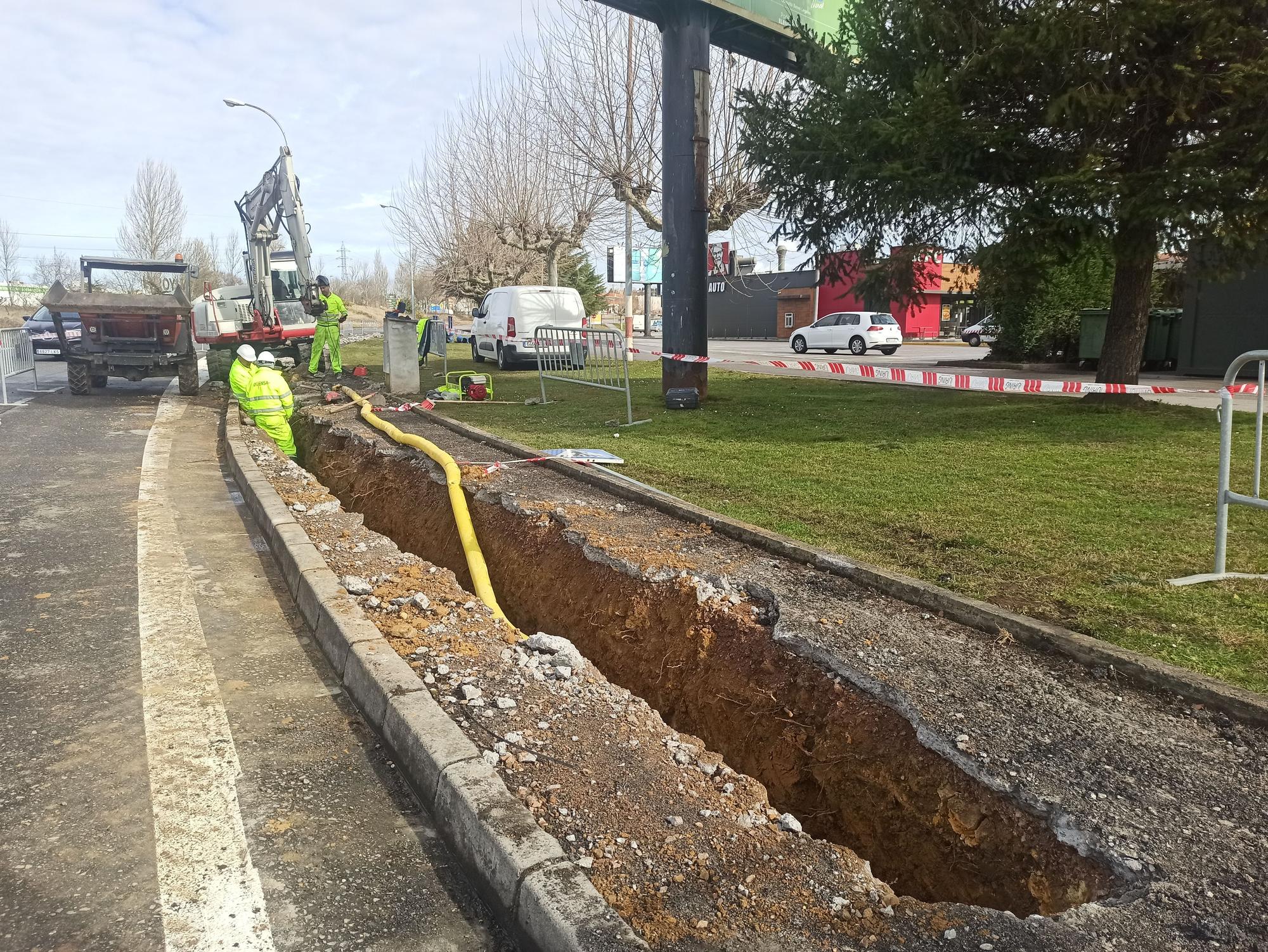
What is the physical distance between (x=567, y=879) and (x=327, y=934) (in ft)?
2.28

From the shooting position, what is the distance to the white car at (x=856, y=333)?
32.2m

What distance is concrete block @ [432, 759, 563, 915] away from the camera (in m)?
2.48

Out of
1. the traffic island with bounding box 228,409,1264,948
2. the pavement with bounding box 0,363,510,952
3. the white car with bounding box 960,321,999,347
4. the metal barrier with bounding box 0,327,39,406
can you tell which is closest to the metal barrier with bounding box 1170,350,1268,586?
the traffic island with bounding box 228,409,1264,948

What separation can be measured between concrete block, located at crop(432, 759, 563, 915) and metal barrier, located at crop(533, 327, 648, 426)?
821cm

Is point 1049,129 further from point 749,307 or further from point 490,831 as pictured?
point 749,307

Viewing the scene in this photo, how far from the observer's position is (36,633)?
4496 mm

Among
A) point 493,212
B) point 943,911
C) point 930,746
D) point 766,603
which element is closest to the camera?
point 943,911

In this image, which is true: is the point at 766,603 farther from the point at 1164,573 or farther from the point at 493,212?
the point at 493,212

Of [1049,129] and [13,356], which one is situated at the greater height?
[1049,129]

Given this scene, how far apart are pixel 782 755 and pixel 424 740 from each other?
63.7 inches

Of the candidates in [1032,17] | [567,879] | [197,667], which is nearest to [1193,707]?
[567,879]

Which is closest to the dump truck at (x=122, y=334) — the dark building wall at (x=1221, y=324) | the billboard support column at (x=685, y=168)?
the billboard support column at (x=685, y=168)

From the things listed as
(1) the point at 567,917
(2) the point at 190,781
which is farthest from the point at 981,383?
(2) the point at 190,781

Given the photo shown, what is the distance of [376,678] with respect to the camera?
3637 mm
